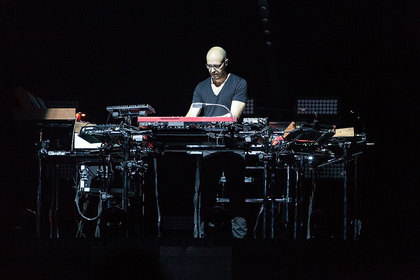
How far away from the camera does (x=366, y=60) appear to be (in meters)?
7.39

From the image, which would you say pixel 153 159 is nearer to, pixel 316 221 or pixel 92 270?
pixel 316 221

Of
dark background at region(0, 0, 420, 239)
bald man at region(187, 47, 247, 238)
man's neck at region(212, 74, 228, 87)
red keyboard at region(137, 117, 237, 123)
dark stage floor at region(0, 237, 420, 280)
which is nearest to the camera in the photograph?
dark stage floor at region(0, 237, 420, 280)

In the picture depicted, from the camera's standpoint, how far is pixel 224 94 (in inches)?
199

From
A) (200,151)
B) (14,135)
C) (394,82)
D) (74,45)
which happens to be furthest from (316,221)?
(74,45)

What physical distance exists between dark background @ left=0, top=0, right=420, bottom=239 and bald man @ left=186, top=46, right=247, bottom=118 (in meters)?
1.40

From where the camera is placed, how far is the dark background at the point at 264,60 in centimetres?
666

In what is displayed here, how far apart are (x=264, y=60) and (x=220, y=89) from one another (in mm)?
2714

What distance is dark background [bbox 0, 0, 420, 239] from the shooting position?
666cm

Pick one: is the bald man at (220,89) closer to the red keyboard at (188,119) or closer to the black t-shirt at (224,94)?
the black t-shirt at (224,94)

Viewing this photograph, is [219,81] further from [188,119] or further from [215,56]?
[188,119]

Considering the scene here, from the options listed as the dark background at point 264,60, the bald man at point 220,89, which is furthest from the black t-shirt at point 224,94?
the dark background at point 264,60

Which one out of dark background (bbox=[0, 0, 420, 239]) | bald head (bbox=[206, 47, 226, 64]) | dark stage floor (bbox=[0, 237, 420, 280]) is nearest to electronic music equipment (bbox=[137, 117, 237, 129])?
bald head (bbox=[206, 47, 226, 64])

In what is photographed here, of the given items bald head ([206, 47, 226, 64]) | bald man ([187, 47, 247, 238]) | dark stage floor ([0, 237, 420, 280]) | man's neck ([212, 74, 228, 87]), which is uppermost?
bald head ([206, 47, 226, 64])

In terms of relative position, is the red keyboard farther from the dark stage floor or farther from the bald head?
the dark stage floor
